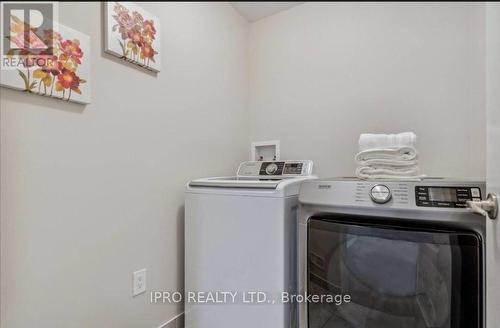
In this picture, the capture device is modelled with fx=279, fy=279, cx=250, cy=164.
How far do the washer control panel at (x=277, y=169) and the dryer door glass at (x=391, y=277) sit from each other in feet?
1.65

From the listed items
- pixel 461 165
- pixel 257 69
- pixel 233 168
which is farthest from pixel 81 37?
pixel 461 165

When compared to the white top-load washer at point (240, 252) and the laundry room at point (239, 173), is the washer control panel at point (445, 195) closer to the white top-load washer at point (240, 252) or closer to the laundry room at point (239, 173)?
the laundry room at point (239, 173)

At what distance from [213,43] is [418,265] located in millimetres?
1584

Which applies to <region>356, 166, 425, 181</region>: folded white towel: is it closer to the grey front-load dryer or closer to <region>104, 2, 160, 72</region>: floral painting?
the grey front-load dryer

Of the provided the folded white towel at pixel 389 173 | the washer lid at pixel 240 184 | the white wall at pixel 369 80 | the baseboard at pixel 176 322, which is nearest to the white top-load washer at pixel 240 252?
the washer lid at pixel 240 184

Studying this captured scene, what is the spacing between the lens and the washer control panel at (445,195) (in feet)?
2.67

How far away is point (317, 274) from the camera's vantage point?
1047 millimetres

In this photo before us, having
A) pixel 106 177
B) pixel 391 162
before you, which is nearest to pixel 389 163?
pixel 391 162

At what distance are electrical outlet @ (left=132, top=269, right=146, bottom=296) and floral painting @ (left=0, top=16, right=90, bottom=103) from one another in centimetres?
77

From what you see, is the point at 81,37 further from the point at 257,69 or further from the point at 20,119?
the point at 257,69

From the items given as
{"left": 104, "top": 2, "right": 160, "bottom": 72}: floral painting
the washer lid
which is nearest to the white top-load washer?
the washer lid

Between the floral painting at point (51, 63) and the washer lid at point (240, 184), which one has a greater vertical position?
the floral painting at point (51, 63)

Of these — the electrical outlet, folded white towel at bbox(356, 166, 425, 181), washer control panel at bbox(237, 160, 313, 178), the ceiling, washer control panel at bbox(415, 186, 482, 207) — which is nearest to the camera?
washer control panel at bbox(415, 186, 482, 207)

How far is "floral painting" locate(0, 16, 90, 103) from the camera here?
88 cm
